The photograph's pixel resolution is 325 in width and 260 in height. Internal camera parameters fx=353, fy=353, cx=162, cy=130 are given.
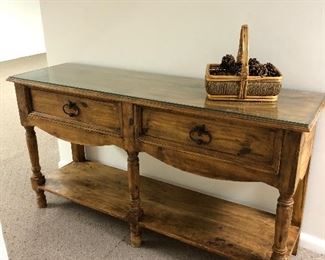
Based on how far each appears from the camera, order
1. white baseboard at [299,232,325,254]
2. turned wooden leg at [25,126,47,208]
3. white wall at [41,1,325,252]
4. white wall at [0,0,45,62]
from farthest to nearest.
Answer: white wall at [0,0,45,62], turned wooden leg at [25,126,47,208], white baseboard at [299,232,325,254], white wall at [41,1,325,252]

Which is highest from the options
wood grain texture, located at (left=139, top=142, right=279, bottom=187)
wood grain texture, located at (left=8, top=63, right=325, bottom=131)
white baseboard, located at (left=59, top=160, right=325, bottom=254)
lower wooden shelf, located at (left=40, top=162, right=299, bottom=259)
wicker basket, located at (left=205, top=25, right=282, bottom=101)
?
wicker basket, located at (left=205, top=25, right=282, bottom=101)

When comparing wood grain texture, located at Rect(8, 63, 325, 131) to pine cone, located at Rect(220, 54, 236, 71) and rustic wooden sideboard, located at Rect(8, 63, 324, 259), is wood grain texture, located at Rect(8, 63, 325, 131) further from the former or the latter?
pine cone, located at Rect(220, 54, 236, 71)

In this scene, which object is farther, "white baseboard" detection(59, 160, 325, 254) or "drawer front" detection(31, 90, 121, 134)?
"white baseboard" detection(59, 160, 325, 254)

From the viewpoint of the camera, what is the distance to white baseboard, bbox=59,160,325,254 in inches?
63.2

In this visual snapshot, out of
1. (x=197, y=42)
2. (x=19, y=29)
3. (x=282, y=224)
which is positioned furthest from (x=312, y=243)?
(x=19, y=29)

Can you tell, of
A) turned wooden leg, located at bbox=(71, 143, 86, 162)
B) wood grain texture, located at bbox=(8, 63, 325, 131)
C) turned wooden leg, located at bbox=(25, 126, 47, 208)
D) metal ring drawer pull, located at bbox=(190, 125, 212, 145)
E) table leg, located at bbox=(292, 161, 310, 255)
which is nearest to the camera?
wood grain texture, located at bbox=(8, 63, 325, 131)

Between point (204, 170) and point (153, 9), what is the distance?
82 cm

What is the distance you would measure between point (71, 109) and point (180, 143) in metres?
0.55

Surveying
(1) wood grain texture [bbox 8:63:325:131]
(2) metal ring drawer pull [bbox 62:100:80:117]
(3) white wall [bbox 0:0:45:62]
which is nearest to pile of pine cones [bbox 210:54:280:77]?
(1) wood grain texture [bbox 8:63:325:131]

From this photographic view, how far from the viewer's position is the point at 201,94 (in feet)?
4.48

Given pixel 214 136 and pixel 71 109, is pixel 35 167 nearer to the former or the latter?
pixel 71 109

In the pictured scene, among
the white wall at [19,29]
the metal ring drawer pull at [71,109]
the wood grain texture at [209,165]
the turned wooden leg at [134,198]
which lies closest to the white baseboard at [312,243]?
the wood grain texture at [209,165]

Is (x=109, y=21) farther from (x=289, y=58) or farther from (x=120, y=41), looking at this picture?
(x=289, y=58)

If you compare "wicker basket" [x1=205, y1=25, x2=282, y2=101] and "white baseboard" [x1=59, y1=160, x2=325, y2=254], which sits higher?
"wicker basket" [x1=205, y1=25, x2=282, y2=101]
